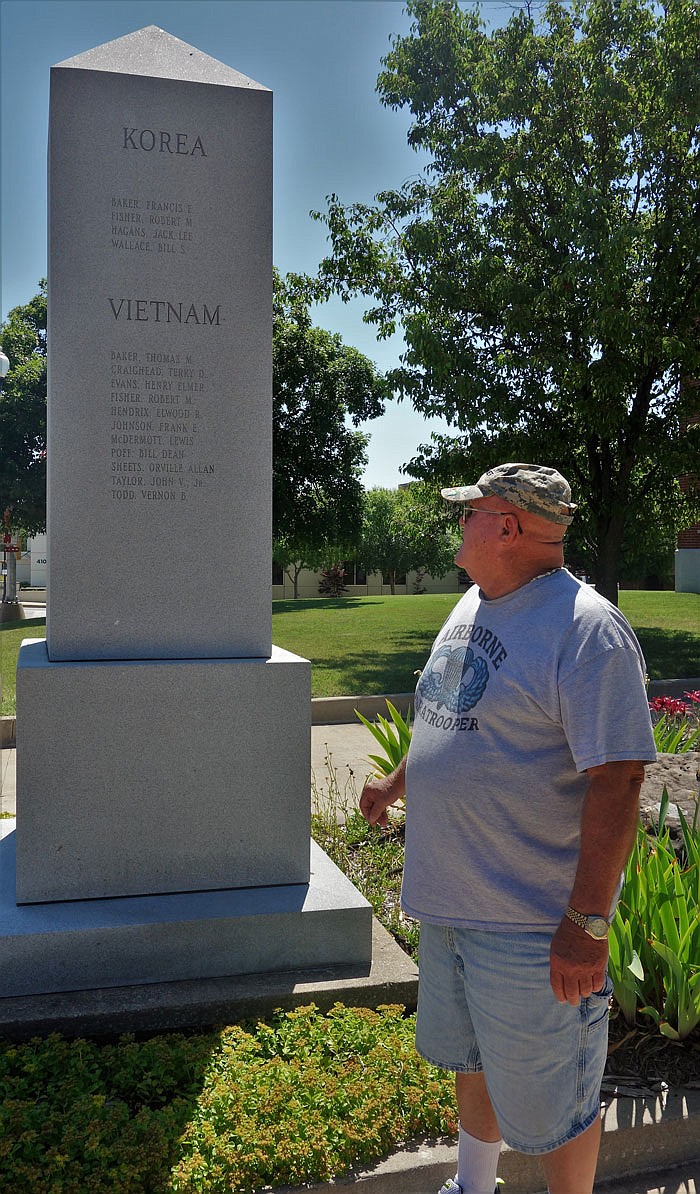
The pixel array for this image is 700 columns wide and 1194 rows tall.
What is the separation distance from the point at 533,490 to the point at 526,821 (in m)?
0.81

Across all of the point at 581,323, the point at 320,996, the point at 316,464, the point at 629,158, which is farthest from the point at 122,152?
the point at 316,464

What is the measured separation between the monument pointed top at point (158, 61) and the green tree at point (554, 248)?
803 cm

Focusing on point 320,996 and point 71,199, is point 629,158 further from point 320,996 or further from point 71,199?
point 320,996

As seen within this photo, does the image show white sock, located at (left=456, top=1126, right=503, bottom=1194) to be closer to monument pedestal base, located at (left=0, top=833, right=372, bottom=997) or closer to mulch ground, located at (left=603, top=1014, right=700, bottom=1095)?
mulch ground, located at (left=603, top=1014, right=700, bottom=1095)

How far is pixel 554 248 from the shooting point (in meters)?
13.2

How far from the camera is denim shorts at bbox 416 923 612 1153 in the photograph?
2180 millimetres

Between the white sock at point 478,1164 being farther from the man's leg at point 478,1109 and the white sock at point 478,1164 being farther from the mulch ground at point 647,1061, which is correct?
the mulch ground at point 647,1061

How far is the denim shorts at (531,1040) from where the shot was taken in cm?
218

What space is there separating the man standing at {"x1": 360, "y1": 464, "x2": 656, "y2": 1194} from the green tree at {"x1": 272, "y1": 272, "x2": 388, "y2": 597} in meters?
21.1

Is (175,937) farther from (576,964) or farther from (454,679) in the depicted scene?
(576,964)

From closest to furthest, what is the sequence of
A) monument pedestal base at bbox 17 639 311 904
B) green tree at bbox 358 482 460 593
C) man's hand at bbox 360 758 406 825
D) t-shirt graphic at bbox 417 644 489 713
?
t-shirt graphic at bbox 417 644 489 713 → man's hand at bbox 360 758 406 825 → monument pedestal base at bbox 17 639 311 904 → green tree at bbox 358 482 460 593

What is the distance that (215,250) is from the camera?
4.11 metres

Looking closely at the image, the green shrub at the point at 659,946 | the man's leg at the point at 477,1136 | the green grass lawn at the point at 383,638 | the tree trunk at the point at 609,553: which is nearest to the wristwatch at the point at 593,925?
the man's leg at the point at 477,1136

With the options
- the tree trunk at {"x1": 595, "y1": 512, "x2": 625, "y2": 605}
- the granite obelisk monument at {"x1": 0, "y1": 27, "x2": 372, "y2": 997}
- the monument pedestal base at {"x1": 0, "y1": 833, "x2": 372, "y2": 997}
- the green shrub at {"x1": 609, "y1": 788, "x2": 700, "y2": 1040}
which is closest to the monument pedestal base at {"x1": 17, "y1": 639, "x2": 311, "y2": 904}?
the granite obelisk monument at {"x1": 0, "y1": 27, "x2": 372, "y2": 997}
